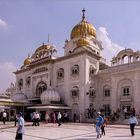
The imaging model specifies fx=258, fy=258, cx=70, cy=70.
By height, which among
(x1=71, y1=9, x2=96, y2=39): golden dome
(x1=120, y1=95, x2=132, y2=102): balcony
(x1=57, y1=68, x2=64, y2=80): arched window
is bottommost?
(x1=120, y1=95, x2=132, y2=102): balcony

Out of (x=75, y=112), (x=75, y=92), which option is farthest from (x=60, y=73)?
(x=75, y=112)

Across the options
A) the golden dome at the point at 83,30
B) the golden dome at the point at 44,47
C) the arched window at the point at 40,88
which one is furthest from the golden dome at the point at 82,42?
the arched window at the point at 40,88

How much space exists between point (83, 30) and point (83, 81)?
11193 mm

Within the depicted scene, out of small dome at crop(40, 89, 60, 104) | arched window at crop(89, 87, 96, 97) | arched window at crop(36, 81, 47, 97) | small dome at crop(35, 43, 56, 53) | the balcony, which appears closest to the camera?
the balcony

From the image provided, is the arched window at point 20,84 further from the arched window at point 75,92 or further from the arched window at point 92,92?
the arched window at point 92,92

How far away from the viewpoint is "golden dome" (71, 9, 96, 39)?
135ft

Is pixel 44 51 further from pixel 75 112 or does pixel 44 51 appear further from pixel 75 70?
pixel 75 112

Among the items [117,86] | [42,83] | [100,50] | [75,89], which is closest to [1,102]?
[42,83]

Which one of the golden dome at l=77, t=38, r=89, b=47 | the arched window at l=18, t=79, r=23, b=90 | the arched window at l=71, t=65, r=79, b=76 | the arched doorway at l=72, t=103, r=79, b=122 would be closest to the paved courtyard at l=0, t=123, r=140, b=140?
A: the arched doorway at l=72, t=103, r=79, b=122

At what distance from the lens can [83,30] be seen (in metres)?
41.4

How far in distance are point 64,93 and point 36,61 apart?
8764 mm

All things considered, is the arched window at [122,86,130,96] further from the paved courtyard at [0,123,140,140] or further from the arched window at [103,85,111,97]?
the paved courtyard at [0,123,140,140]

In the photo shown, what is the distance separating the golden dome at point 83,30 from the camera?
41.3m

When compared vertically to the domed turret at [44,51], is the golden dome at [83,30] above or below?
above
